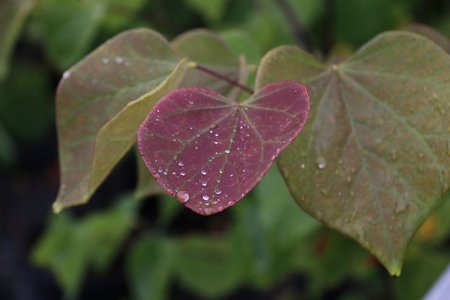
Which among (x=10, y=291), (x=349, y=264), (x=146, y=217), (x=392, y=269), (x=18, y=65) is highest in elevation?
(x=392, y=269)

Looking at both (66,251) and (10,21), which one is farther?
(66,251)

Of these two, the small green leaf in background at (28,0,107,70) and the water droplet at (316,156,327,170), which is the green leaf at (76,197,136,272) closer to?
the small green leaf in background at (28,0,107,70)

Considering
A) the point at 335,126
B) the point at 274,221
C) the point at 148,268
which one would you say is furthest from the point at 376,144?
the point at 148,268

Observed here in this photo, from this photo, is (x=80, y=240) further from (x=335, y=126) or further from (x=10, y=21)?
(x=335, y=126)

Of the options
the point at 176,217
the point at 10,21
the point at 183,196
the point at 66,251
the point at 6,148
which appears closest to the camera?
the point at 183,196

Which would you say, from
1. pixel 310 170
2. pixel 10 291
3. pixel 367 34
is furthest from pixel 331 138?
pixel 10 291

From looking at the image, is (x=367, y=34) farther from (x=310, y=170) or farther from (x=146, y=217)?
(x=146, y=217)

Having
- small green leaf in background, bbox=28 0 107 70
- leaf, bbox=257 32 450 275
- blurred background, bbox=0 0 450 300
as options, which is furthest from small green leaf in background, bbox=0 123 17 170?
leaf, bbox=257 32 450 275

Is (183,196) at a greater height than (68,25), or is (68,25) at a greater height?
(183,196)
